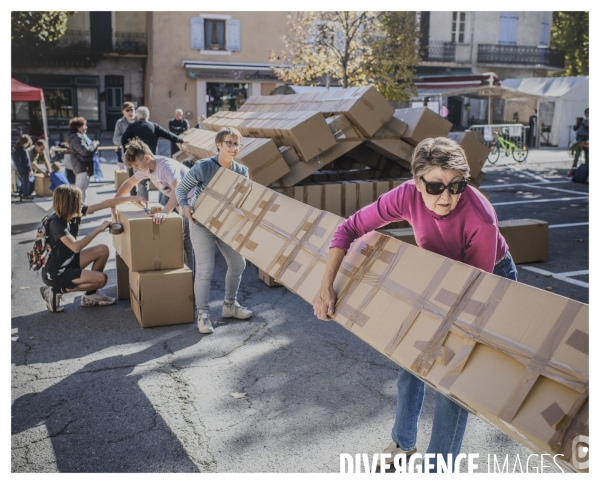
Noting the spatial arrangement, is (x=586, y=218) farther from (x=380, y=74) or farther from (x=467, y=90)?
(x=467, y=90)

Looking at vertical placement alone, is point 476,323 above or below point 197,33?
below

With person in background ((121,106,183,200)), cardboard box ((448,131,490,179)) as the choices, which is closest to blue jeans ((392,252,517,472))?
cardboard box ((448,131,490,179))

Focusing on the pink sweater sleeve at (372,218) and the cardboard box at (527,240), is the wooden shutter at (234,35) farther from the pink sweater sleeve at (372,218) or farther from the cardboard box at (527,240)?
the pink sweater sleeve at (372,218)

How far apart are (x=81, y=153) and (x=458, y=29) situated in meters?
30.2

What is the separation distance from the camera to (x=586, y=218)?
38.0 feet

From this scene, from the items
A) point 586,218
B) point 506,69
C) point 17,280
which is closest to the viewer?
point 17,280

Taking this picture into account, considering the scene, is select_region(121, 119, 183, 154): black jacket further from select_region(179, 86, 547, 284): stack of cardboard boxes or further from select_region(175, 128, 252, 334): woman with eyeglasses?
select_region(175, 128, 252, 334): woman with eyeglasses

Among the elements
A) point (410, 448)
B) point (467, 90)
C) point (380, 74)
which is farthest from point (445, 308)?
point (467, 90)

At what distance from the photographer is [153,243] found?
6051 mm

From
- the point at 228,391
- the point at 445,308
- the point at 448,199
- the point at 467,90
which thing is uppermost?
the point at 467,90

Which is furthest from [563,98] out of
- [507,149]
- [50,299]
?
[50,299]

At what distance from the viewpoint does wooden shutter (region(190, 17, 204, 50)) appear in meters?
32.4

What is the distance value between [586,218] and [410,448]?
9.25 meters

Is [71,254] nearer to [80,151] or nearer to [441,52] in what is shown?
[80,151]
